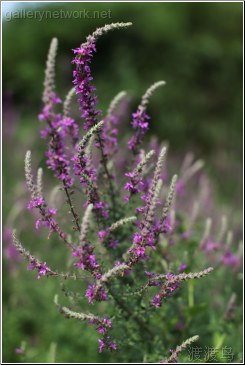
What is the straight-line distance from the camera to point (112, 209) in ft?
9.04

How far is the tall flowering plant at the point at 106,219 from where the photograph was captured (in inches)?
78.7

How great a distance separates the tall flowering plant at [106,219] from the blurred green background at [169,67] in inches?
227

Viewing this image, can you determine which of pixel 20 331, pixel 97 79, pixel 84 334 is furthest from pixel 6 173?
pixel 97 79

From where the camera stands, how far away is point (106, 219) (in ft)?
8.66

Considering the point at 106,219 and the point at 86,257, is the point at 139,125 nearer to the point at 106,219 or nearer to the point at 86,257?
the point at 106,219

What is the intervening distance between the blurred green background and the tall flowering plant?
5764 millimetres

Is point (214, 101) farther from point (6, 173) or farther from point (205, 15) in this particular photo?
point (6, 173)

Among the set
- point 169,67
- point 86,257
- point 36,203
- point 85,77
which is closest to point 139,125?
point 85,77

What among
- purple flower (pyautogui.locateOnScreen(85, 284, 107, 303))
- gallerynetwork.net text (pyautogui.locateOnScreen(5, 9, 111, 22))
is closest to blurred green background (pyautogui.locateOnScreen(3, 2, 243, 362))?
gallerynetwork.net text (pyautogui.locateOnScreen(5, 9, 111, 22))

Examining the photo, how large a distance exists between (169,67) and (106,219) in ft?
29.0

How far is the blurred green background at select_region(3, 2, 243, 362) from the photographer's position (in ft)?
32.3

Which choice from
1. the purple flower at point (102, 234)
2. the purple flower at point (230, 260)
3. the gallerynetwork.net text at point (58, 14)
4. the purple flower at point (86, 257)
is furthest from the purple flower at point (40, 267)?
the gallerynetwork.net text at point (58, 14)

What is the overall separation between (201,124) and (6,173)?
5838mm

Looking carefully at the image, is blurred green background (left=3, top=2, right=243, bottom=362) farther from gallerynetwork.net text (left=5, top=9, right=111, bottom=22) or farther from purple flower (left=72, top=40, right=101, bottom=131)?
purple flower (left=72, top=40, right=101, bottom=131)
